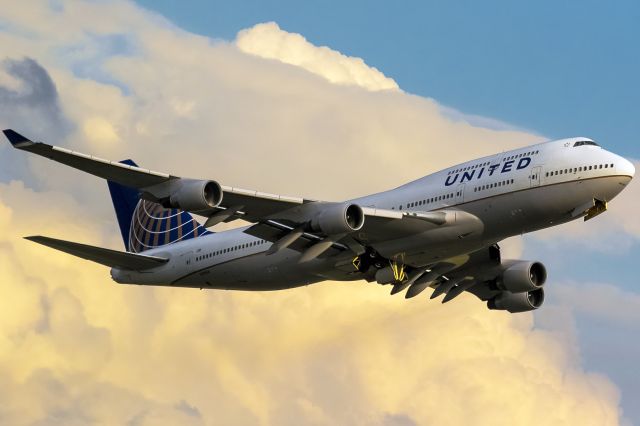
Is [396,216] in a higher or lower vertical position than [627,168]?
lower

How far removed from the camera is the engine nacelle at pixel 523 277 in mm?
67562

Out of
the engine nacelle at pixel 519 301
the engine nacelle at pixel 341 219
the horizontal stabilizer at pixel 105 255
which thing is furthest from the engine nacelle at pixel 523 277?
the horizontal stabilizer at pixel 105 255

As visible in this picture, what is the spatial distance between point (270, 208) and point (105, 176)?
7.79 metres

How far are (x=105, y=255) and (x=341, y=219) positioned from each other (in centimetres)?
1606

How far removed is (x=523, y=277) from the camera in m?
67.6

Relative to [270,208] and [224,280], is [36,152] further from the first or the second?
[224,280]

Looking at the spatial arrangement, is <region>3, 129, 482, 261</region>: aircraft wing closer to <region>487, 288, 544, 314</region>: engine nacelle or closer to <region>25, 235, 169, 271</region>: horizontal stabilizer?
<region>25, 235, 169, 271</region>: horizontal stabilizer

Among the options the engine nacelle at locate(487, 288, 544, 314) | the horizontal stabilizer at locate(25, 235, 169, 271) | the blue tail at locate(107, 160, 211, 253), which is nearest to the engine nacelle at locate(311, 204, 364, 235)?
the horizontal stabilizer at locate(25, 235, 169, 271)

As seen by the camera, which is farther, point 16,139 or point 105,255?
point 105,255

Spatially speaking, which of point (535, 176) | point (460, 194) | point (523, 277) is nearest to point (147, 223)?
point (523, 277)

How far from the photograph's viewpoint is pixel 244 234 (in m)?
66.6

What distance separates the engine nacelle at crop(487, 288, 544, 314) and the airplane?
2747mm

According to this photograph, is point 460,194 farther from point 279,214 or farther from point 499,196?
point 279,214

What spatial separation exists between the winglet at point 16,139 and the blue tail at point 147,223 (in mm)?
21714
